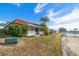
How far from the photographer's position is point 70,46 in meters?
3.21

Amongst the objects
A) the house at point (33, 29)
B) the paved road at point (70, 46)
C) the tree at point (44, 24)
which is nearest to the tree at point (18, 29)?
the house at point (33, 29)

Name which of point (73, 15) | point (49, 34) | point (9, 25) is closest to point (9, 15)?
point (9, 25)

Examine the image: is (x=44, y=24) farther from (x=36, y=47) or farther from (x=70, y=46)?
(x=70, y=46)

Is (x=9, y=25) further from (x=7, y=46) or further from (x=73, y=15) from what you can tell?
(x=73, y=15)

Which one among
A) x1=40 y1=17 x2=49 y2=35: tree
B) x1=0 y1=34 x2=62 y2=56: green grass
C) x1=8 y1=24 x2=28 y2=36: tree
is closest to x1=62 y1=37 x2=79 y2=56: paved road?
x1=0 y1=34 x2=62 y2=56: green grass

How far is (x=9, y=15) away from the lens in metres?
3.20

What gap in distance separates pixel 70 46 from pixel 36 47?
417 millimetres

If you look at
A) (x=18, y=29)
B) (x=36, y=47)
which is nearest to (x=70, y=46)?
(x=36, y=47)

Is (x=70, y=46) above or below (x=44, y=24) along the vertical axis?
below

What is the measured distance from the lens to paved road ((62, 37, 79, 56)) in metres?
3.16

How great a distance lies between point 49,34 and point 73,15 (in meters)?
0.37

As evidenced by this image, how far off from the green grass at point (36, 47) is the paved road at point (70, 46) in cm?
6

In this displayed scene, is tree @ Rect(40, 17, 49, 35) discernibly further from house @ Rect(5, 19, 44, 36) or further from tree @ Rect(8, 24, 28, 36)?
tree @ Rect(8, 24, 28, 36)

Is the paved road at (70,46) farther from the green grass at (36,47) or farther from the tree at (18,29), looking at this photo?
the tree at (18,29)
